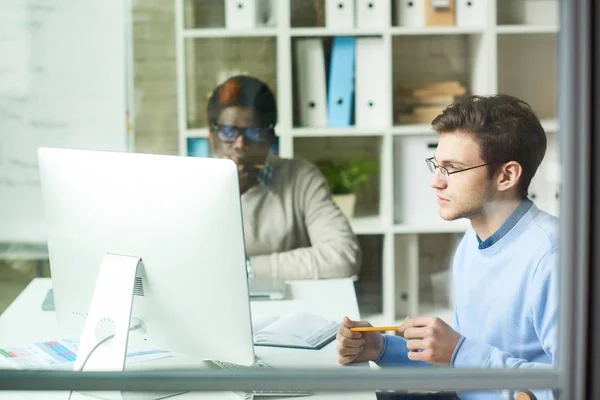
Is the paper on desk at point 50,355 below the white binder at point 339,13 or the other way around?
below

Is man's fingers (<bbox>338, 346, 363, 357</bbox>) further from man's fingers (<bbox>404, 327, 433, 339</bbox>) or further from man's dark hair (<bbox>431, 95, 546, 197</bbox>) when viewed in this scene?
man's dark hair (<bbox>431, 95, 546, 197</bbox>)

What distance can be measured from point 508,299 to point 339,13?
5.93 feet

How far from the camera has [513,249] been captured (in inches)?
54.7

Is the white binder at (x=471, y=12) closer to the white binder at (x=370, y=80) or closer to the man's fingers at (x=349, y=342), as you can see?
the white binder at (x=370, y=80)

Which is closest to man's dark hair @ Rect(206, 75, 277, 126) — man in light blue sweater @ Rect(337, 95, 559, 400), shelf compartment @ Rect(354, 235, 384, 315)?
shelf compartment @ Rect(354, 235, 384, 315)

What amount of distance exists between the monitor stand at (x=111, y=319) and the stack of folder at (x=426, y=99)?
6.54 ft

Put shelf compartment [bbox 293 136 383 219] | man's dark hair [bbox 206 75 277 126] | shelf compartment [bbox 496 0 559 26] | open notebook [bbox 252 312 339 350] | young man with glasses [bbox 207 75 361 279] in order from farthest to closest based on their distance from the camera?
shelf compartment [bbox 293 136 383 219] → shelf compartment [bbox 496 0 559 26] → man's dark hair [bbox 206 75 277 126] → young man with glasses [bbox 207 75 361 279] → open notebook [bbox 252 312 339 350]

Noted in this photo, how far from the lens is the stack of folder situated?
2930mm

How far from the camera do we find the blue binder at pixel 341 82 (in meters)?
2.88

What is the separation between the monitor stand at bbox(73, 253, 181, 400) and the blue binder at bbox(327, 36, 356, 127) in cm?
185

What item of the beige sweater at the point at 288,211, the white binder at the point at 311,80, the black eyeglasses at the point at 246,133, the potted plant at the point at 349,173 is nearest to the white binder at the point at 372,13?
the white binder at the point at 311,80

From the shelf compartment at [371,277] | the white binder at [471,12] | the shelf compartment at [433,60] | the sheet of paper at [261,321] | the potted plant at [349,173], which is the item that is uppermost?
the white binder at [471,12]

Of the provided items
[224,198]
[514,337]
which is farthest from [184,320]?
[514,337]

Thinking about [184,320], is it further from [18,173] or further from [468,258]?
[18,173]
